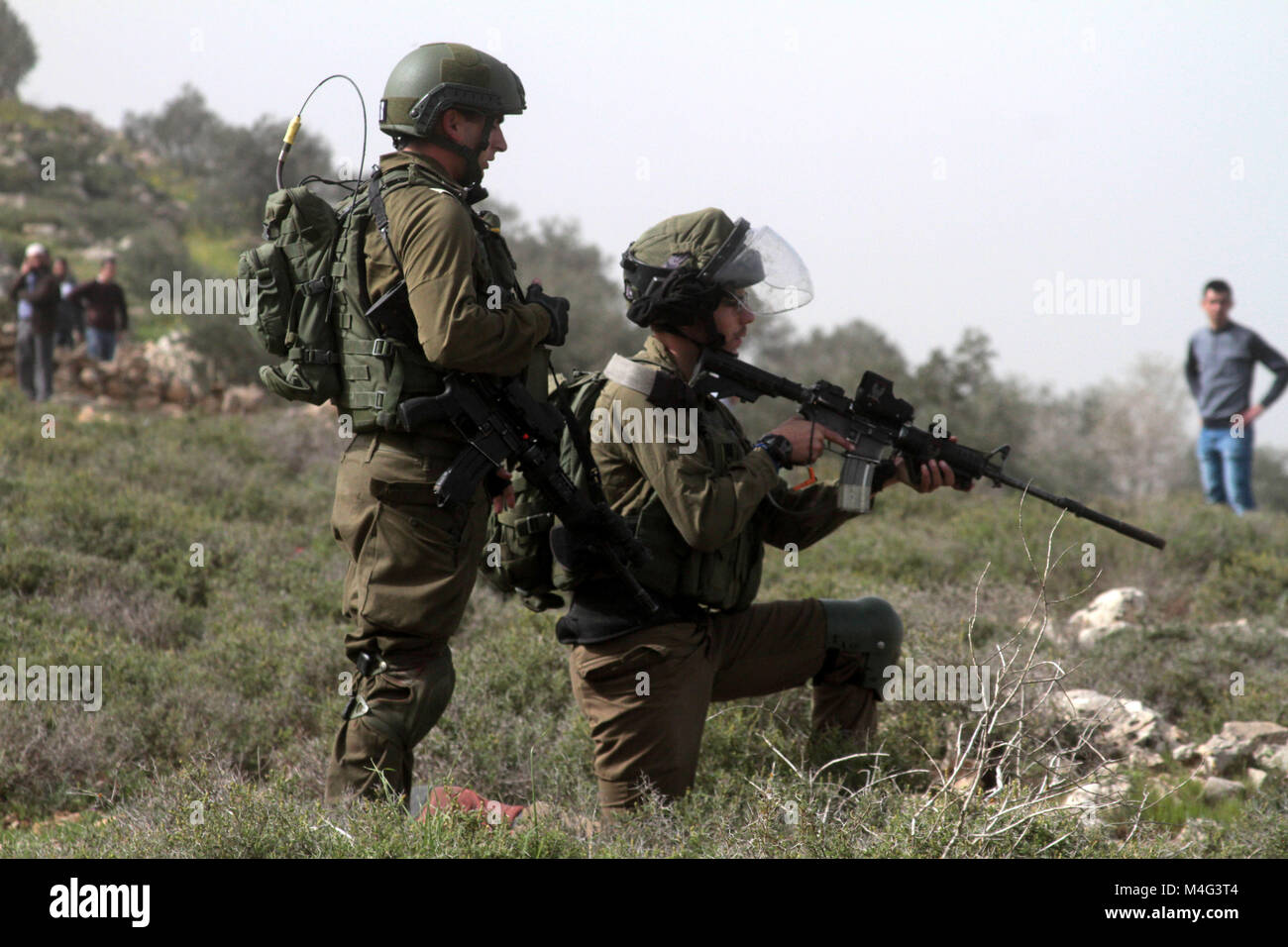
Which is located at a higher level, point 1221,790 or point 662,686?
point 662,686

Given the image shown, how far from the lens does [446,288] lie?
3.52 m

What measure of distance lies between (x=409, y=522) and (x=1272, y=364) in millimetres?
8628

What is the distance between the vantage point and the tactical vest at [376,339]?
368cm

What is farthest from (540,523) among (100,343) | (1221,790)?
(100,343)

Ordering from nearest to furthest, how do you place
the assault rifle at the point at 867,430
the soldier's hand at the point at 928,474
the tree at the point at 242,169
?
the assault rifle at the point at 867,430, the soldier's hand at the point at 928,474, the tree at the point at 242,169

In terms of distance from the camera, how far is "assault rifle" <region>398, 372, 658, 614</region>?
3.68 meters

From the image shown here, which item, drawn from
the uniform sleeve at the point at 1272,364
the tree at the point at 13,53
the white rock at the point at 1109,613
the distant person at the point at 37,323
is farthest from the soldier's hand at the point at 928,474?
the tree at the point at 13,53

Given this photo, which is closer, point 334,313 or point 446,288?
point 446,288

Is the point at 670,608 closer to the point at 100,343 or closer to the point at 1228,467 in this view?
the point at 1228,467

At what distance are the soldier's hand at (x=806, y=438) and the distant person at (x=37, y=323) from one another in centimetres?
1224

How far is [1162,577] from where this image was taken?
26.1 feet

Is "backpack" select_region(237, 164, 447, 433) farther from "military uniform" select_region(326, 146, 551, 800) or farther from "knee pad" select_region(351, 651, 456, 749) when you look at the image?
"knee pad" select_region(351, 651, 456, 749)

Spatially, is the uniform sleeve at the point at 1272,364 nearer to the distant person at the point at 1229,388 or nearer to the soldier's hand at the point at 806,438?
the distant person at the point at 1229,388
